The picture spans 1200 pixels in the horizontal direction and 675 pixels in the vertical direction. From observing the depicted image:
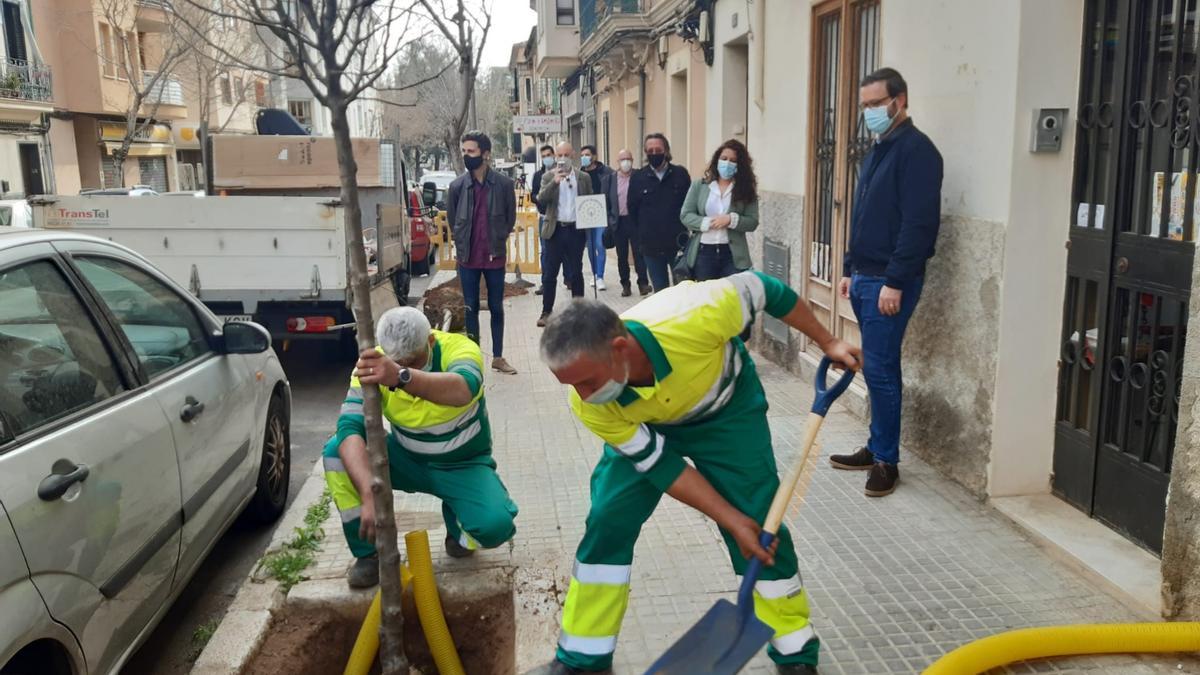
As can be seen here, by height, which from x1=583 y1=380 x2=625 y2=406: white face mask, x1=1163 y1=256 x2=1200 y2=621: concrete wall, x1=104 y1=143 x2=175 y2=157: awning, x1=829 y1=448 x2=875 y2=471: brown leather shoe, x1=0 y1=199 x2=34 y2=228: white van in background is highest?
x1=104 y1=143 x2=175 y2=157: awning

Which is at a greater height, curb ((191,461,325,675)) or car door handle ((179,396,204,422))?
car door handle ((179,396,204,422))

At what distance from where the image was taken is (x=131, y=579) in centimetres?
304

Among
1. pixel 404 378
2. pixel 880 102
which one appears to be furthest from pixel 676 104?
pixel 404 378

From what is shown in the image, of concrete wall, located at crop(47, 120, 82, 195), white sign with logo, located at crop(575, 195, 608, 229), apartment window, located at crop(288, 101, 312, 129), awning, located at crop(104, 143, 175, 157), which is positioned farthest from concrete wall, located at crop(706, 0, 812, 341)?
apartment window, located at crop(288, 101, 312, 129)

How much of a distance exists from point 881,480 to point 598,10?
1316cm

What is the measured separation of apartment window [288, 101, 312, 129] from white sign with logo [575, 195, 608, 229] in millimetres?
44878

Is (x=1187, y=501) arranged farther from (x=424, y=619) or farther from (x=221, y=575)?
(x=221, y=575)

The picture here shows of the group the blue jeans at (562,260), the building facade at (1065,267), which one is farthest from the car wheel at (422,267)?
the building facade at (1065,267)

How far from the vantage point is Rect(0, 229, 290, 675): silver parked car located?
2.53 m

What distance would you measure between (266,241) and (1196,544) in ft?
22.5

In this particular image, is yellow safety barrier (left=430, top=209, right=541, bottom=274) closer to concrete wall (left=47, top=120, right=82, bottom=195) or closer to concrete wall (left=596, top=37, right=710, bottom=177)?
concrete wall (left=596, top=37, right=710, bottom=177)

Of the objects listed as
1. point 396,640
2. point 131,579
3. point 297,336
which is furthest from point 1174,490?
point 297,336

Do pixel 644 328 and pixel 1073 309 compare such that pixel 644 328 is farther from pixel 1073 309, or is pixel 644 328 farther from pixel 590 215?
pixel 590 215

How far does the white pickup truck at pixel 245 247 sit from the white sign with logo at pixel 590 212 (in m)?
2.84
